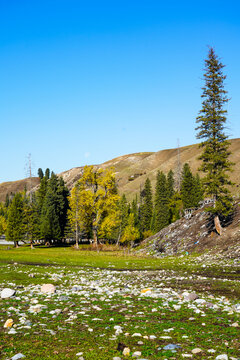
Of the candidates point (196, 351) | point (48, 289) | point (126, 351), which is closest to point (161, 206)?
point (48, 289)

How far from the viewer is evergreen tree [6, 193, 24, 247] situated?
69.5 metres

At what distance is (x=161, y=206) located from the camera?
90500 millimetres

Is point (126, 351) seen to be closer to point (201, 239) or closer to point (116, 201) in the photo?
point (201, 239)

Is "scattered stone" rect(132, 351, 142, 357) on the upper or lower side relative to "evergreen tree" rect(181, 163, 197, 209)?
lower

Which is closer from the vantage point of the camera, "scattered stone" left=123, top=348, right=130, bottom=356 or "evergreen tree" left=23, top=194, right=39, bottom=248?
"scattered stone" left=123, top=348, right=130, bottom=356

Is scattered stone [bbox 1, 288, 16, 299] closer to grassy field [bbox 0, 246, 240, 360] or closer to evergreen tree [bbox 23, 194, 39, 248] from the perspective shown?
grassy field [bbox 0, 246, 240, 360]

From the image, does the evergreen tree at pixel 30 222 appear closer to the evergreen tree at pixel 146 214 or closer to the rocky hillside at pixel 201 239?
the rocky hillside at pixel 201 239

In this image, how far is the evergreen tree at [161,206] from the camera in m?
87.9

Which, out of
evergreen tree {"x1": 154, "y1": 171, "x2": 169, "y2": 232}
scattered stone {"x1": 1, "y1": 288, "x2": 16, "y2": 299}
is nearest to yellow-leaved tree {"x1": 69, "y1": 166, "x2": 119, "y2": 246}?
evergreen tree {"x1": 154, "y1": 171, "x2": 169, "y2": 232}

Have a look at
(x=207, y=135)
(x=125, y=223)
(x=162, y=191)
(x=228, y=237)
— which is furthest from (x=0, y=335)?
(x=162, y=191)

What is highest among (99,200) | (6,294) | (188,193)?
(99,200)

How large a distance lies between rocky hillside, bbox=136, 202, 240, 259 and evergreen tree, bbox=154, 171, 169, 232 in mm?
31540

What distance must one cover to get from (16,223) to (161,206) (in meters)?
42.4

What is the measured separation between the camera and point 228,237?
36938 mm
